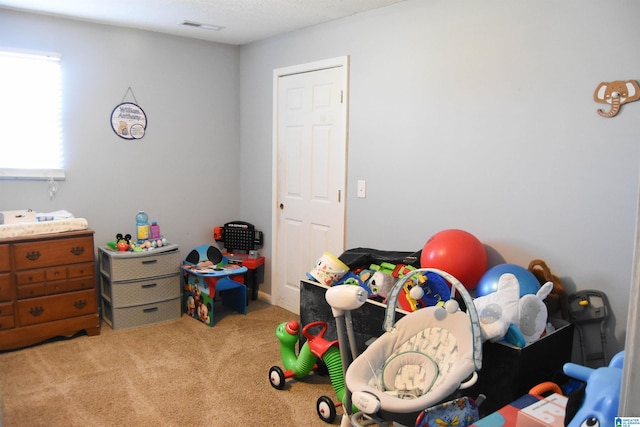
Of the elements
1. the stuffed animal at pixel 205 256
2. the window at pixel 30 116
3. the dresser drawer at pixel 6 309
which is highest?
the window at pixel 30 116

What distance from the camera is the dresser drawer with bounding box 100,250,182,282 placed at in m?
3.81

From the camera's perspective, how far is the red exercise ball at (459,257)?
258 centimetres

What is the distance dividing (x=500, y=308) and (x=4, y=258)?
3.07 m

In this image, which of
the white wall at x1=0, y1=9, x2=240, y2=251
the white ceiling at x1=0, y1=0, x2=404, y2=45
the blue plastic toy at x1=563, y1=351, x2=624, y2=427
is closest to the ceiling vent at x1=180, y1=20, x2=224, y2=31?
the white ceiling at x1=0, y1=0, x2=404, y2=45

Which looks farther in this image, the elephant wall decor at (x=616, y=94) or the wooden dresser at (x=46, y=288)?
the wooden dresser at (x=46, y=288)

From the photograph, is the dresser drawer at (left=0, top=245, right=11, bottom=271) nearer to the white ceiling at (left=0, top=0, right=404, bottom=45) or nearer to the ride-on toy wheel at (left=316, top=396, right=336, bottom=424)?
the white ceiling at (left=0, top=0, right=404, bottom=45)

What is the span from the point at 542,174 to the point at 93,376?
2845mm

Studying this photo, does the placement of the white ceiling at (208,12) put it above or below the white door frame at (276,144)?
above

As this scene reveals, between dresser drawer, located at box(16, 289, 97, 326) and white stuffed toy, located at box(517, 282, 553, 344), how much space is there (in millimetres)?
2937

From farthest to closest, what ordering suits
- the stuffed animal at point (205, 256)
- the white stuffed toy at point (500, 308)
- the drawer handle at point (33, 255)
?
the stuffed animal at point (205, 256), the drawer handle at point (33, 255), the white stuffed toy at point (500, 308)

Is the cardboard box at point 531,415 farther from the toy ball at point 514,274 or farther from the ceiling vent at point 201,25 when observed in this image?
the ceiling vent at point 201,25

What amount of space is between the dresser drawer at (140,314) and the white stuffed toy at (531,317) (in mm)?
2796

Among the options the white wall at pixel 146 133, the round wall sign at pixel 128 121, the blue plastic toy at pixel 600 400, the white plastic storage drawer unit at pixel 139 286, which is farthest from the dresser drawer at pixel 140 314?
the blue plastic toy at pixel 600 400

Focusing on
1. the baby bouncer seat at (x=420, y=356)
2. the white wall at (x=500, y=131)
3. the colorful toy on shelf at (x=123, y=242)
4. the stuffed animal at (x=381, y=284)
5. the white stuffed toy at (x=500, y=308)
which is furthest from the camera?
the colorful toy on shelf at (x=123, y=242)
